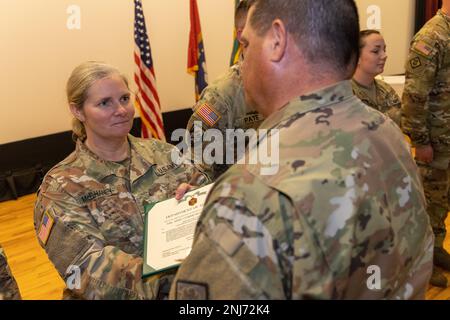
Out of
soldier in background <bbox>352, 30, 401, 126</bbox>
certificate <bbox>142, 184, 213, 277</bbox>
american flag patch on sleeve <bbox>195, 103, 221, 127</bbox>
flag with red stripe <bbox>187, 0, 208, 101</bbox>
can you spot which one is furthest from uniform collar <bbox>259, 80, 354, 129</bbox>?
flag with red stripe <bbox>187, 0, 208, 101</bbox>

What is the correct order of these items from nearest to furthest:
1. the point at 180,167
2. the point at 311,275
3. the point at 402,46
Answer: the point at 311,275 → the point at 180,167 → the point at 402,46

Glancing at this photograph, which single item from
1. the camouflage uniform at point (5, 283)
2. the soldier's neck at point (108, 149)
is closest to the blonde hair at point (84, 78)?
the soldier's neck at point (108, 149)

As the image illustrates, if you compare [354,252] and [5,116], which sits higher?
[354,252]

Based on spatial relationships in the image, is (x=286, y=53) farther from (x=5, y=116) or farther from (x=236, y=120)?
(x=5, y=116)

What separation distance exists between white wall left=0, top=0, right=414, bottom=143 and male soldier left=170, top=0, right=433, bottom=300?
4.44 metres

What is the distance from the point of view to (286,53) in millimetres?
976

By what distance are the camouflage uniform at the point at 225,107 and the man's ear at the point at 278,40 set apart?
1377 mm

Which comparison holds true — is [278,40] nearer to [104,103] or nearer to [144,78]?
[104,103]

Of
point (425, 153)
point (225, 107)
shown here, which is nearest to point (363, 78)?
point (425, 153)

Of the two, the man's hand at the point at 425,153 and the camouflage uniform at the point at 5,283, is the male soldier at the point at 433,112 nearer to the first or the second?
the man's hand at the point at 425,153

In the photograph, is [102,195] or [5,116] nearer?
[102,195]

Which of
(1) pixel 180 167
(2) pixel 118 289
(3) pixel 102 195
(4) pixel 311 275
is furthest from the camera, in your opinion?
(1) pixel 180 167

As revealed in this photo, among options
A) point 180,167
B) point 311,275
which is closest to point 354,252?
point 311,275

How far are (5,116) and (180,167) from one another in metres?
3.57
